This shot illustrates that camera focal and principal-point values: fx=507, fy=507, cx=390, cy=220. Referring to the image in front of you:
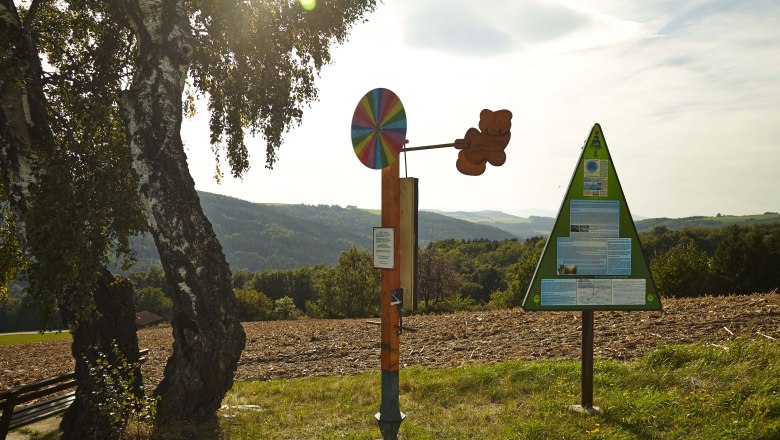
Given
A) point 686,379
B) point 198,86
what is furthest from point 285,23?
point 686,379

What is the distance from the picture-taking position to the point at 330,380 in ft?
31.0

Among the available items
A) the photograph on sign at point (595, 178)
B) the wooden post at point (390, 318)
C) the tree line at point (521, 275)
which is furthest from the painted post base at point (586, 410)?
the tree line at point (521, 275)

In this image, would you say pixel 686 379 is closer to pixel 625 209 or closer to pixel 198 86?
pixel 625 209

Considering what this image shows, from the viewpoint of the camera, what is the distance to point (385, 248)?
18.7 feet

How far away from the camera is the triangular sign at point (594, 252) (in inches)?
260

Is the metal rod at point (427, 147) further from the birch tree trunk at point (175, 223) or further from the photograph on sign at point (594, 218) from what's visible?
the birch tree trunk at point (175, 223)

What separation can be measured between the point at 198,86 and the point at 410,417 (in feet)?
24.9

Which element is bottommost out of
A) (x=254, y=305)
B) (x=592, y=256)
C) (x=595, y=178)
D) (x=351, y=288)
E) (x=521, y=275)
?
(x=254, y=305)

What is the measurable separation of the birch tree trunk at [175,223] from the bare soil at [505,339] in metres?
0.89

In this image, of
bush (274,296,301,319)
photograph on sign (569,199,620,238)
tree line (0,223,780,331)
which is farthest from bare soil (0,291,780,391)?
bush (274,296,301,319)

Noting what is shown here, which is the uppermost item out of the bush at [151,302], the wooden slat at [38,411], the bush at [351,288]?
the wooden slat at [38,411]

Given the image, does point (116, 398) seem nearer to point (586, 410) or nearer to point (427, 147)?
point (427, 147)

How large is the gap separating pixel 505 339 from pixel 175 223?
7541 millimetres

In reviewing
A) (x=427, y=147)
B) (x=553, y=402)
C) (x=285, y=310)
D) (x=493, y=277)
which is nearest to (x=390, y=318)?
(x=427, y=147)
